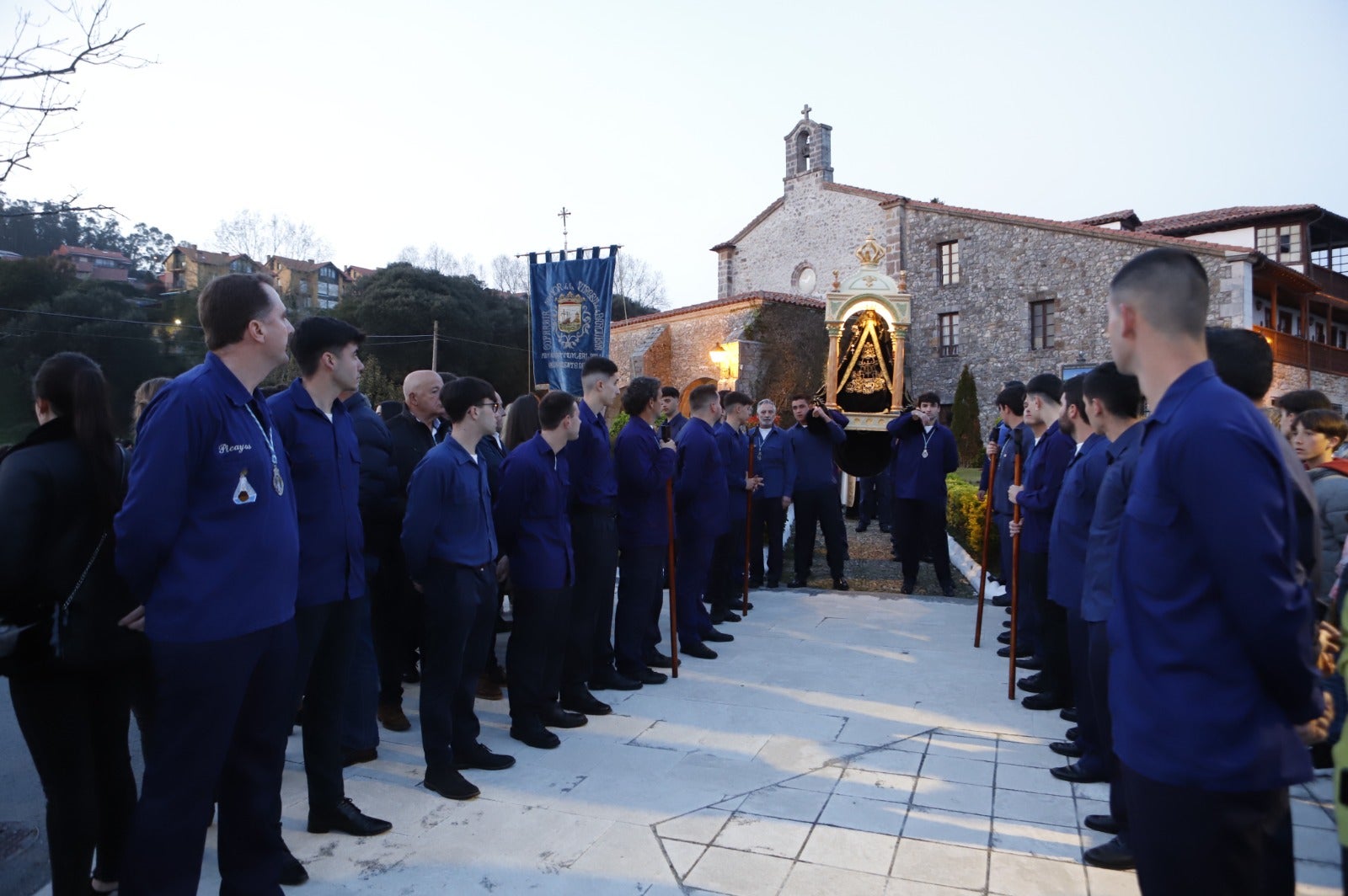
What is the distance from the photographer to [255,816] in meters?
2.77

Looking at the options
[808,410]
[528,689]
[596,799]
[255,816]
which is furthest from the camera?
[808,410]

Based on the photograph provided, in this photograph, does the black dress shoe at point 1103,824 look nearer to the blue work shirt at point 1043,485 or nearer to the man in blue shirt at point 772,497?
the blue work shirt at point 1043,485

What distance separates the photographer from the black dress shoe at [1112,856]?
128 inches

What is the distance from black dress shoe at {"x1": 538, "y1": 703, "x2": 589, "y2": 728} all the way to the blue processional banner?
8747mm

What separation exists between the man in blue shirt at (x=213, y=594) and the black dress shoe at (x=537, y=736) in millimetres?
1782

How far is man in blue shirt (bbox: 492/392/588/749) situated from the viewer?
14.7 feet

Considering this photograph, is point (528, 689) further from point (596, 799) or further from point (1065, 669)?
point (1065, 669)

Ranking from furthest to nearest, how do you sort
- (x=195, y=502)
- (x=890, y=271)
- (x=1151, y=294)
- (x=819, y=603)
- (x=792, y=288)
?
(x=792, y=288) < (x=890, y=271) < (x=819, y=603) < (x=195, y=502) < (x=1151, y=294)

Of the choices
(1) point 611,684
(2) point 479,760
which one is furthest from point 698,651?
(2) point 479,760

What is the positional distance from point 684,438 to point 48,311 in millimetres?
29285

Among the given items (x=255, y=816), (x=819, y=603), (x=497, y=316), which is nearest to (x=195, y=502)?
(x=255, y=816)

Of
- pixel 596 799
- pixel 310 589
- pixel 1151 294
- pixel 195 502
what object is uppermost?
pixel 1151 294

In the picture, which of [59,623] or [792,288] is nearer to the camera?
[59,623]

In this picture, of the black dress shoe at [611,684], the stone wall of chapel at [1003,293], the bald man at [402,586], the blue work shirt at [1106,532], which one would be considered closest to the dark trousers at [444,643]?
the bald man at [402,586]
